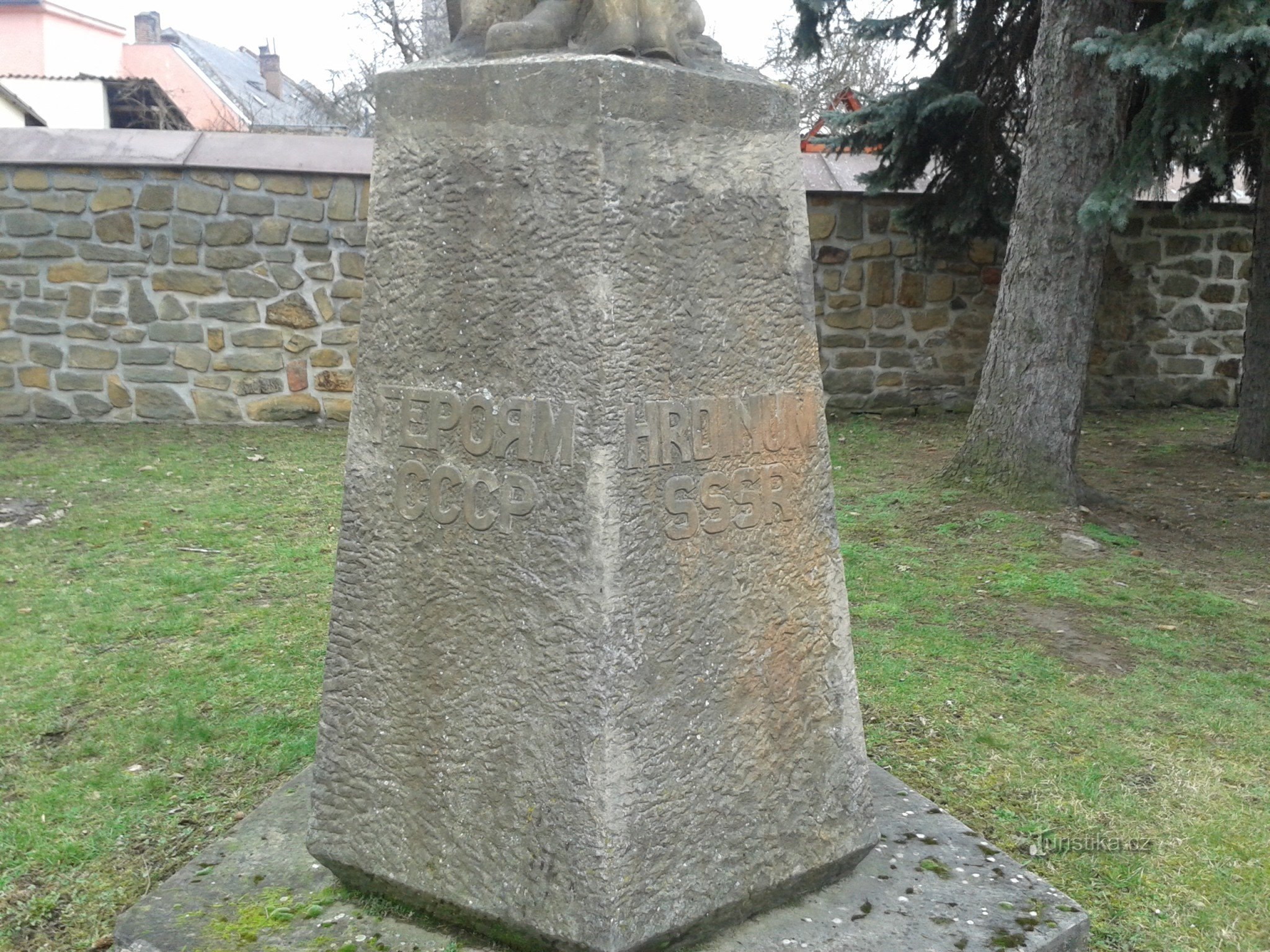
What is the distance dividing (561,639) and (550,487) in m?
0.26

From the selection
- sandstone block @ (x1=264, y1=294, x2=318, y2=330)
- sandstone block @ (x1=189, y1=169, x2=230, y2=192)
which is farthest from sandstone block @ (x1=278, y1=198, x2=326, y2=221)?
sandstone block @ (x1=264, y1=294, x2=318, y2=330)

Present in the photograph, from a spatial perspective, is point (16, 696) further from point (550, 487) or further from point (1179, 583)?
point (1179, 583)

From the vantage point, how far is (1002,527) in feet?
18.3

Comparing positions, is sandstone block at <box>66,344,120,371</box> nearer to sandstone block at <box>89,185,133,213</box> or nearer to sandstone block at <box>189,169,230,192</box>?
sandstone block at <box>89,185,133,213</box>

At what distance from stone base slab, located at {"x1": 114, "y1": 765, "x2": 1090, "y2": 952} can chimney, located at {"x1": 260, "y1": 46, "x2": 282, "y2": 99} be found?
3194 centimetres

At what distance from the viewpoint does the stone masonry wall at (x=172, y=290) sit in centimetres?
754

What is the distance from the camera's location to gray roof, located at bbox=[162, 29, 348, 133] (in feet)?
86.0

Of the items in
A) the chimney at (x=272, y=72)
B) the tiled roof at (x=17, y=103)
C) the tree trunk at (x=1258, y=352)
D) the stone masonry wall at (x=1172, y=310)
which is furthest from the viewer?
the chimney at (x=272, y=72)

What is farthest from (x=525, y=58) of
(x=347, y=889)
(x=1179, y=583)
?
(x=1179, y=583)

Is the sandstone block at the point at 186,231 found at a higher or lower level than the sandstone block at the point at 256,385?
higher

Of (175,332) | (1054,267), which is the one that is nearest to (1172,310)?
(1054,267)

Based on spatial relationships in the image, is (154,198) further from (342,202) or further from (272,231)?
(342,202)

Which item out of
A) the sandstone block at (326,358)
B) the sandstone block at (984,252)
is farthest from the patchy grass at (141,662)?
the sandstone block at (984,252)

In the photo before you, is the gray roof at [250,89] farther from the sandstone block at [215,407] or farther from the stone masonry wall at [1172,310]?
the stone masonry wall at [1172,310]
